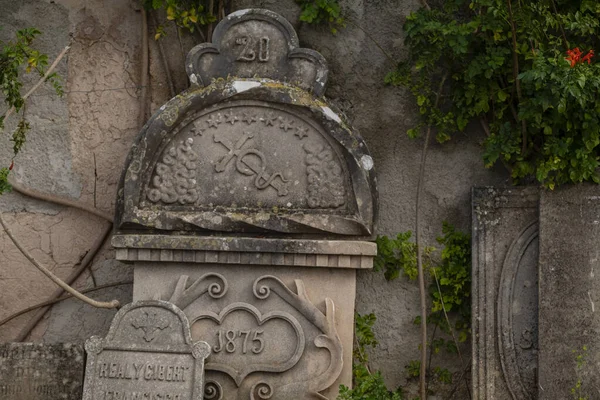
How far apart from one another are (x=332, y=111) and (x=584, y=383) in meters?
1.89

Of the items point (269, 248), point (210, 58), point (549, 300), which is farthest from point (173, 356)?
point (549, 300)

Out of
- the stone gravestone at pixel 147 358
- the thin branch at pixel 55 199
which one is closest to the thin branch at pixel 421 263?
the stone gravestone at pixel 147 358

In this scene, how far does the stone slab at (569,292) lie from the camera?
17.2 feet

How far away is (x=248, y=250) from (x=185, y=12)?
4.75ft

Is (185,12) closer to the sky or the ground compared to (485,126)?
closer to the sky

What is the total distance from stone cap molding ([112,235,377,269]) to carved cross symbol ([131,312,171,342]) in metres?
0.33

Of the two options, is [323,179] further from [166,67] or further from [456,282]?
[166,67]

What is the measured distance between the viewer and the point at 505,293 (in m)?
5.43

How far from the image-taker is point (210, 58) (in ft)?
18.1

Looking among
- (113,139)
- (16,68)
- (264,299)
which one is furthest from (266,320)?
(16,68)

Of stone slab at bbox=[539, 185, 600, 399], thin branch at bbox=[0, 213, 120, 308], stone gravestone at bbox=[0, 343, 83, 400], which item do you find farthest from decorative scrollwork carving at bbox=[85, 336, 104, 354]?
stone slab at bbox=[539, 185, 600, 399]

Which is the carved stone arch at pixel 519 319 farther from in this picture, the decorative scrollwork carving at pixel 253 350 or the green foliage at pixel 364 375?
the decorative scrollwork carving at pixel 253 350

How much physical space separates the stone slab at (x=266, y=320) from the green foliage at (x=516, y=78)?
1.09 metres

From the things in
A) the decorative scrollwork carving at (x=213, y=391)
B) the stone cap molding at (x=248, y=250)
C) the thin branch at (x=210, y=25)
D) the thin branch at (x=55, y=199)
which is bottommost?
the decorative scrollwork carving at (x=213, y=391)
